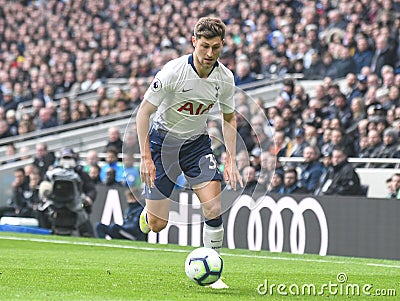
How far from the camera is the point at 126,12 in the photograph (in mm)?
30375

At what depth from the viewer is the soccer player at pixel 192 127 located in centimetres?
891

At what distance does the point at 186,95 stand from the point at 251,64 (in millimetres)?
12832

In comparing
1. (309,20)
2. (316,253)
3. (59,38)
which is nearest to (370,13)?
(309,20)

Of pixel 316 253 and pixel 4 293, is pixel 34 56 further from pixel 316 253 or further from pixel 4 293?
pixel 4 293

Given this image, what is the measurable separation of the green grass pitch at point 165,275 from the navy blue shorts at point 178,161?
1.01 metres

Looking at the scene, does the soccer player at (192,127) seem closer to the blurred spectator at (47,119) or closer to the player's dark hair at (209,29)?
the player's dark hair at (209,29)

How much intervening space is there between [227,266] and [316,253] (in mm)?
3439

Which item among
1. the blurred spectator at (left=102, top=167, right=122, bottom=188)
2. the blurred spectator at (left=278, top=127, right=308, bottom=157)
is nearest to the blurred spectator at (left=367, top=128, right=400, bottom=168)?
the blurred spectator at (left=278, top=127, right=308, bottom=157)

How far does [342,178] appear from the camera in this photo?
15.5 meters

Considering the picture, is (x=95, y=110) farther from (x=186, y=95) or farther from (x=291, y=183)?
(x=186, y=95)

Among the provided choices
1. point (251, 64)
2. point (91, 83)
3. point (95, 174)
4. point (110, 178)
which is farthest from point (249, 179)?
point (91, 83)

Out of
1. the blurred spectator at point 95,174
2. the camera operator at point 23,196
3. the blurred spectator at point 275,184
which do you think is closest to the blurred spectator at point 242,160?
the blurred spectator at point 275,184

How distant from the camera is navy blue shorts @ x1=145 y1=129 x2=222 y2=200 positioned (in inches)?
373

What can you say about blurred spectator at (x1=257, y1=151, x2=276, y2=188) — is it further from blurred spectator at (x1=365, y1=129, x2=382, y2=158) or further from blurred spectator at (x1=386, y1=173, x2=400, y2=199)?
blurred spectator at (x1=386, y1=173, x2=400, y2=199)
